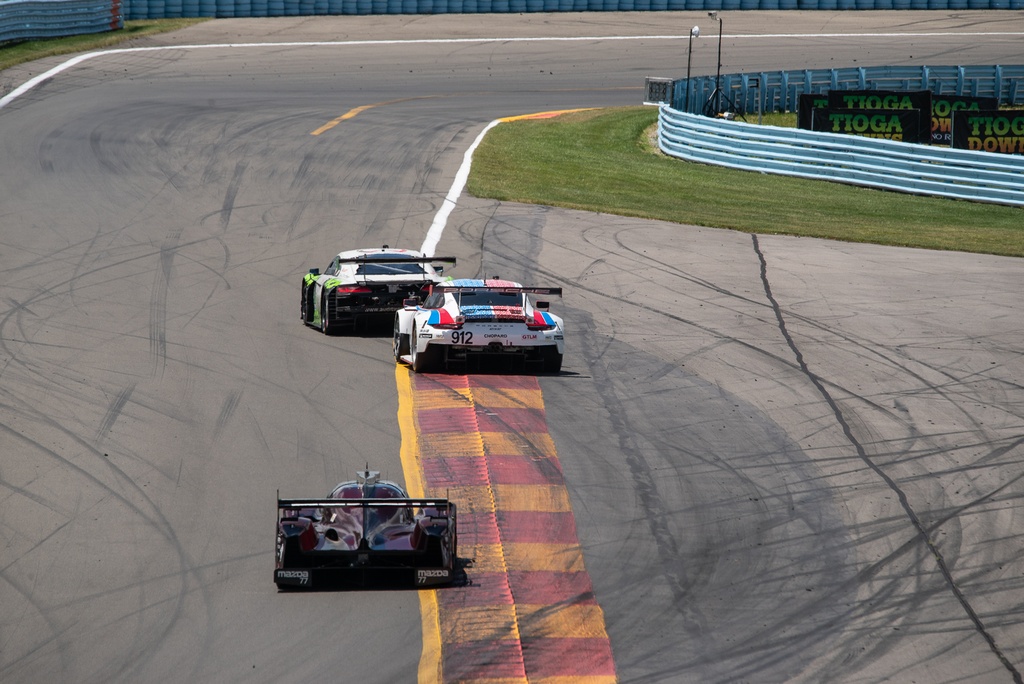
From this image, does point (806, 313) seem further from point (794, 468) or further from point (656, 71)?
point (656, 71)

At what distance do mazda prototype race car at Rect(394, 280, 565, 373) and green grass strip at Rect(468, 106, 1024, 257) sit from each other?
34.7 ft

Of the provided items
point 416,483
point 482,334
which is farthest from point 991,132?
point 416,483

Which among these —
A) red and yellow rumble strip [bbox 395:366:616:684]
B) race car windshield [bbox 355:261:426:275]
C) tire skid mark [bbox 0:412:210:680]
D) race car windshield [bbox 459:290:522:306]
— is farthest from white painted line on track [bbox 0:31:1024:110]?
red and yellow rumble strip [bbox 395:366:616:684]

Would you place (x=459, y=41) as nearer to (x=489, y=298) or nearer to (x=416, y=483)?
(x=489, y=298)

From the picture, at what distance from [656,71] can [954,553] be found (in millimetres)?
38342

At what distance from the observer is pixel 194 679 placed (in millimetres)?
10062

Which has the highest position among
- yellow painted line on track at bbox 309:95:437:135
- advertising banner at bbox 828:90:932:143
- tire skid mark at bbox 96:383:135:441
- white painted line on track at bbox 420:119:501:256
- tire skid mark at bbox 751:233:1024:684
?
advertising banner at bbox 828:90:932:143

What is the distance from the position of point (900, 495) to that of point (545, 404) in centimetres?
461

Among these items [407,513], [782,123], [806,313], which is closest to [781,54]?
[782,123]

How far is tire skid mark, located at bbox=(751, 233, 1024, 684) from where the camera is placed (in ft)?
35.6

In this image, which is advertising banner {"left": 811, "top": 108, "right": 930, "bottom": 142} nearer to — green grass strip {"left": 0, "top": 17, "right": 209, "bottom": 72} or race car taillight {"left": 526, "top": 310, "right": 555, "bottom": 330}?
race car taillight {"left": 526, "top": 310, "right": 555, "bottom": 330}

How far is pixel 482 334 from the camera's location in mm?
17438

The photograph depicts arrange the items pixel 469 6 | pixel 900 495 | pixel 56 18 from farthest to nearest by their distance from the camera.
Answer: pixel 469 6 < pixel 56 18 < pixel 900 495

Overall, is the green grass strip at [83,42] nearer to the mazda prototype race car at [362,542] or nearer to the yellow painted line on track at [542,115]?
the yellow painted line on track at [542,115]
